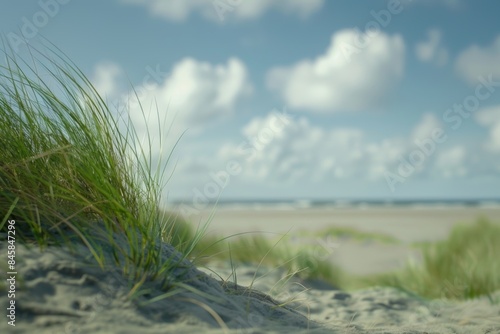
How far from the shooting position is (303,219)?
25703mm

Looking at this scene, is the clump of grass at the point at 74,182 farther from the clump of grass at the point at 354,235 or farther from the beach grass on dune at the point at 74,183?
the clump of grass at the point at 354,235

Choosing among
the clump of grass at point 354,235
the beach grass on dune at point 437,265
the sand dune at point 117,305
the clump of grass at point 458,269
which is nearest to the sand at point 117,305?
the sand dune at point 117,305

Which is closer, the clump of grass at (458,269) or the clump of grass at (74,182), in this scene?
the clump of grass at (74,182)

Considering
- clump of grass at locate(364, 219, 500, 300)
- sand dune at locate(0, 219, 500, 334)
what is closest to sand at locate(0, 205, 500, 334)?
sand dune at locate(0, 219, 500, 334)

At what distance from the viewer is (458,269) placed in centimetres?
609

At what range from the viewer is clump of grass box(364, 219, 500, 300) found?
5863 millimetres

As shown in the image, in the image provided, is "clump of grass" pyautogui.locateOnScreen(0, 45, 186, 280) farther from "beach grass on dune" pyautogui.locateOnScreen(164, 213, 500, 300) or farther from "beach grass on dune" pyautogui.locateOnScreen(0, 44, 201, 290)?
"beach grass on dune" pyautogui.locateOnScreen(164, 213, 500, 300)

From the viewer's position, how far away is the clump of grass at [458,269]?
5863mm

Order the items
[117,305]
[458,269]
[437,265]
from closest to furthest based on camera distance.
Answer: [117,305] → [458,269] → [437,265]

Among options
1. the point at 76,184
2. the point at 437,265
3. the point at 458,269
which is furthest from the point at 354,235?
the point at 76,184

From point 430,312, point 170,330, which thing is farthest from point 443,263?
point 170,330

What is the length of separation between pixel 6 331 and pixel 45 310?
0.49 feet

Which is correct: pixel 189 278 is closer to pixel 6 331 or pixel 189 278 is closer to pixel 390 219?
pixel 6 331

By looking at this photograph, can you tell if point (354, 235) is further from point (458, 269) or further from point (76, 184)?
point (76, 184)
